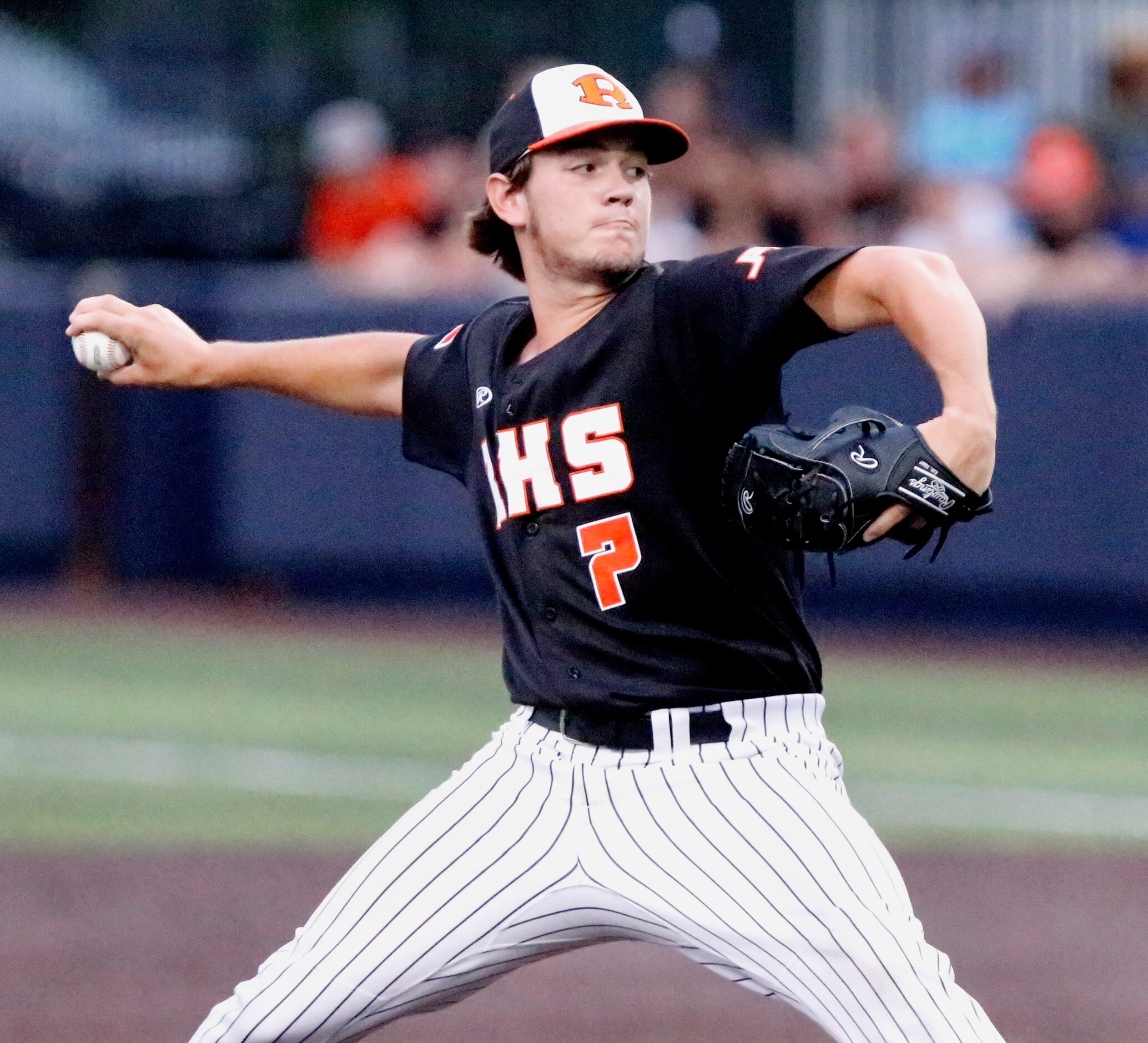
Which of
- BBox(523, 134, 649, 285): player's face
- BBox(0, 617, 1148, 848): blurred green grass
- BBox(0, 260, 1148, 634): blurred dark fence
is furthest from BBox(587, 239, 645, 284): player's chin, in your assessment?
BBox(0, 260, 1148, 634): blurred dark fence

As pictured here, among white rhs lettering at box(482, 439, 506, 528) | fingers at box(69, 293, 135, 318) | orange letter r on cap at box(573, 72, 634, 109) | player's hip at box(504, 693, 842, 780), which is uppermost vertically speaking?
orange letter r on cap at box(573, 72, 634, 109)

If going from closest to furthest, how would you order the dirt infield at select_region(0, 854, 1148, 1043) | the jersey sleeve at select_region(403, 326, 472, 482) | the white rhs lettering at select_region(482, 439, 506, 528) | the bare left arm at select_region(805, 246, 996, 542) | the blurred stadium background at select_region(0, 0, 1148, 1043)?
the bare left arm at select_region(805, 246, 996, 542)
the white rhs lettering at select_region(482, 439, 506, 528)
the jersey sleeve at select_region(403, 326, 472, 482)
the dirt infield at select_region(0, 854, 1148, 1043)
the blurred stadium background at select_region(0, 0, 1148, 1043)

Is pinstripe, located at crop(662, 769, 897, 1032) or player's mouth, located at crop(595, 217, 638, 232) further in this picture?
player's mouth, located at crop(595, 217, 638, 232)

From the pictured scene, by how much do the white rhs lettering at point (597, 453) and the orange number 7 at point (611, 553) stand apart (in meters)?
0.05

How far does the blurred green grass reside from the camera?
7.38 m

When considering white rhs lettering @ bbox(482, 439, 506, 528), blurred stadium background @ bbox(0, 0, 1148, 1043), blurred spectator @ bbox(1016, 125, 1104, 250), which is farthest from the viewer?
blurred spectator @ bbox(1016, 125, 1104, 250)

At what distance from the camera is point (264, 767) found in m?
8.14

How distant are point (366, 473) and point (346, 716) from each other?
2.98 meters

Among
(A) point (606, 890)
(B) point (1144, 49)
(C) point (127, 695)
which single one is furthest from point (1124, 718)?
(A) point (606, 890)

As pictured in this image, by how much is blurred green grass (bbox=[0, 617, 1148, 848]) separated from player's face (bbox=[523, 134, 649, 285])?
3717 mm

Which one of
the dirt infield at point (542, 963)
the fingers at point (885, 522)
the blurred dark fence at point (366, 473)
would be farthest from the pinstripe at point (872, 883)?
the blurred dark fence at point (366, 473)

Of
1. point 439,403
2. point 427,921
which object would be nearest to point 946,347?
point 439,403

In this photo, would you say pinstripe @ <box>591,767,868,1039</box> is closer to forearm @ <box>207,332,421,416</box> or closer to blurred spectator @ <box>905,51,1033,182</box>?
forearm @ <box>207,332,421,416</box>

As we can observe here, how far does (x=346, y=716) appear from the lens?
907cm
